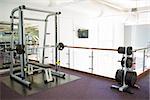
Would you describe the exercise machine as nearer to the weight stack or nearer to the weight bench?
the weight stack

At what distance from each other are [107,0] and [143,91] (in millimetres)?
3745

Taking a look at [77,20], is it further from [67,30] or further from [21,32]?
[21,32]

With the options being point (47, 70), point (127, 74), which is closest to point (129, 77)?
point (127, 74)

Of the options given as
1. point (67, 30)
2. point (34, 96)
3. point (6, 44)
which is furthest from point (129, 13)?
point (34, 96)

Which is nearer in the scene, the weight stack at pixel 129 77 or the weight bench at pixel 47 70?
the weight stack at pixel 129 77

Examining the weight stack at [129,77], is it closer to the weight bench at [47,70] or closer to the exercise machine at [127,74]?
the exercise machine at [127,74]

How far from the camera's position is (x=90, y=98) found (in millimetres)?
2852

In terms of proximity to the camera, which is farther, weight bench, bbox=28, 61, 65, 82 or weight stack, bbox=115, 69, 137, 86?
weight bench, bbox=28, 61, 65, 82

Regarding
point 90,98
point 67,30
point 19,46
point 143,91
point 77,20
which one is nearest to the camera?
point 90,98

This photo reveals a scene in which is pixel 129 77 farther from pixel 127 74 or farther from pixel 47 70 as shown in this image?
pixel 47 70

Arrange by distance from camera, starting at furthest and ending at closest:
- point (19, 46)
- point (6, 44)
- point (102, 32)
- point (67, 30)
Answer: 1. point (102, 32)
2. point (67, 30)
3. point (6, 44)
4. point (19, 46)

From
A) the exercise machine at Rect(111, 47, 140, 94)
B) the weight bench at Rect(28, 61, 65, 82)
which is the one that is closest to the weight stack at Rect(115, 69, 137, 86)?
the exercise machine at Rect(111, 47, 140, 94)

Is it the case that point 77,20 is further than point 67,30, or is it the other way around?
point 77,20

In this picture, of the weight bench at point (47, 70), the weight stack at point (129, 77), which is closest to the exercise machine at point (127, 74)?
the weight stack at point (129, 77)
